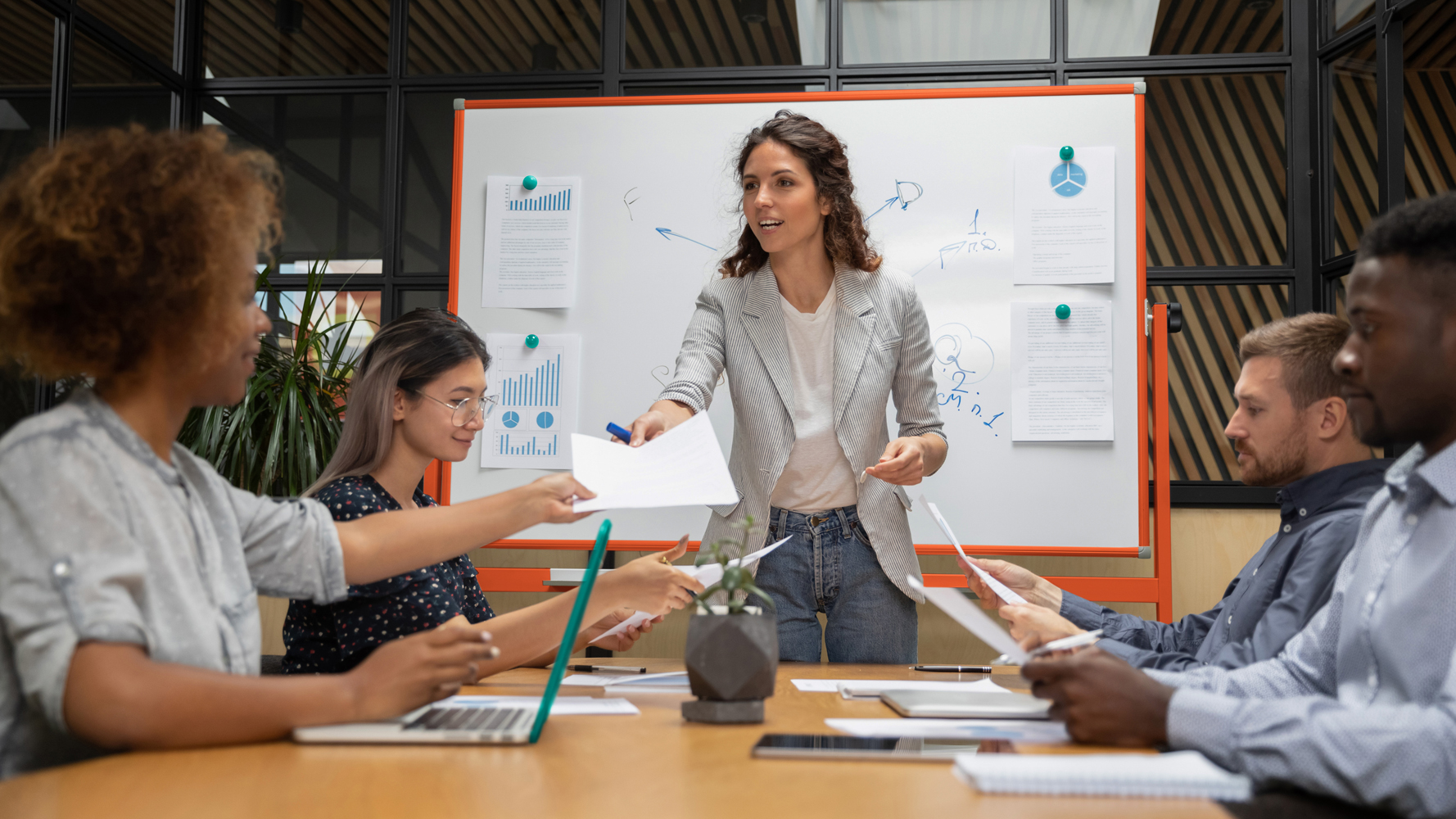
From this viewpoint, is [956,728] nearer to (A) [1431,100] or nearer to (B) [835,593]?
(B) [835,593]

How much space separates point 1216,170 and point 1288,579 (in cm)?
270

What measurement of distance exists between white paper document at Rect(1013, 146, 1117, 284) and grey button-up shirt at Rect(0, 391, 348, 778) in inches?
100

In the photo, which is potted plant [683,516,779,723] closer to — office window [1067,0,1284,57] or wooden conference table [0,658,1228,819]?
wooden conference table [0,658,1228,819]

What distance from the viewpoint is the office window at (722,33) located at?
3.88 meters

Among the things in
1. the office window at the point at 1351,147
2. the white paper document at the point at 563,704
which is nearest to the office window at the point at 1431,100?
the office window at the point at 1351,147

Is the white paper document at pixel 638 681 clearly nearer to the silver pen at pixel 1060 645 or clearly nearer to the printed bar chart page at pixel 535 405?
the silver pen at pixel 1060 645

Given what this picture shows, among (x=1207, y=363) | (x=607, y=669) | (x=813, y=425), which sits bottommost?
(x=607, y=669)

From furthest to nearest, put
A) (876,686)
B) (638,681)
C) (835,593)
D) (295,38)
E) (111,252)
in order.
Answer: (295,38) < (835,593) < (638,681) < (876,686) < (111,252)

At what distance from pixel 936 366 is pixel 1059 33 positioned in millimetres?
1467

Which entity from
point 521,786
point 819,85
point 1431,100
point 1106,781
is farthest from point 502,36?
point 1106,781

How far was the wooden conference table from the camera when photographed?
75cm

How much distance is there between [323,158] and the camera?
417cm

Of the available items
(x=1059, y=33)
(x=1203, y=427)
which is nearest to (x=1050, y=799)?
(x=1203, y=427)

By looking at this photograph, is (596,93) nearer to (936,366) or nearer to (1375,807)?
(936,366)
